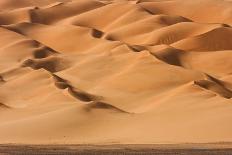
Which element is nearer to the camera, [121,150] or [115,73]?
[121,150]

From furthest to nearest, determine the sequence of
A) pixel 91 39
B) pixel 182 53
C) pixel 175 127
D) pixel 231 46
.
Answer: pixel 91 39, pixel 231 46, pixel 182 53, pixel 175 127

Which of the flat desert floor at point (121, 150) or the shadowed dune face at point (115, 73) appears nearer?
the flat desert floor at point (121, 150)

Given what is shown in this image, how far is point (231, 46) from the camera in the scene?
1298 inches

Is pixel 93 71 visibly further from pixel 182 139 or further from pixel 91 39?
pixel 182 139

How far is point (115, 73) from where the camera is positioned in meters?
27.5

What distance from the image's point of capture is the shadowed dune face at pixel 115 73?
17453 millimetres

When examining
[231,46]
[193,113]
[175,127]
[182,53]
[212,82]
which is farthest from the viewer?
[231,46]

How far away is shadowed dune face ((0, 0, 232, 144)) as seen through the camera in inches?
687

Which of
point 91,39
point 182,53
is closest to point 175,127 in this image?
point 182,53

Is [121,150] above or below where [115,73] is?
above

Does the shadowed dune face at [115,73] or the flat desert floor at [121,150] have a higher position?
the flat desert floor at [121,150]

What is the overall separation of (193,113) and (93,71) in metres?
9.89

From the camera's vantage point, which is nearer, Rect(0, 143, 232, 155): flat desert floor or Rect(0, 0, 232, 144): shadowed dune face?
Rect(0, 143, 232, 155): flat desert floor

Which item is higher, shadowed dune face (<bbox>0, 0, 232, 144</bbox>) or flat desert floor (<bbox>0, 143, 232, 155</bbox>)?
flat desert floor (<bbox>0, 143, 232, 155</bbox>)
